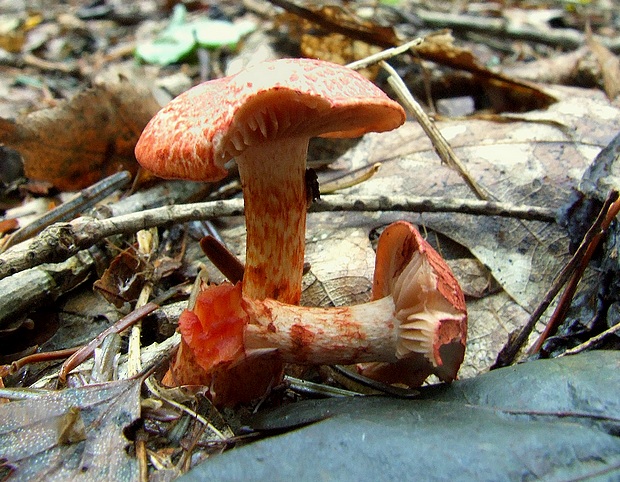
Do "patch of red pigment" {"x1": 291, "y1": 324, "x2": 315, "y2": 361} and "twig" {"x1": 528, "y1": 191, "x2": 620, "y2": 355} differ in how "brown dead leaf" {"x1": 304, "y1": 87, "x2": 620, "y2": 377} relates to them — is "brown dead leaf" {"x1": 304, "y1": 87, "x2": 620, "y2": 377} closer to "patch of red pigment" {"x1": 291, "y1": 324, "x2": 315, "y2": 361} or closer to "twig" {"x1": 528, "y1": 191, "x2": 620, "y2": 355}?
"twig" {"x1": 528, "y1": 191, "x2": 620, "y2": 355}

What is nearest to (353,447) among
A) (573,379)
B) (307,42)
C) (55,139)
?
(573,379)

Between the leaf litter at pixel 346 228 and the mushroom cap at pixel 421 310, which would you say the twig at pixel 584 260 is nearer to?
the leaf litter at pixel 346 228

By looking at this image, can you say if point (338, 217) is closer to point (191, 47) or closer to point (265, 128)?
point (265, 128)

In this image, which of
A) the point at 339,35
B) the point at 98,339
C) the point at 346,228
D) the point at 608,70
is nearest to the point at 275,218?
the point at 346,228

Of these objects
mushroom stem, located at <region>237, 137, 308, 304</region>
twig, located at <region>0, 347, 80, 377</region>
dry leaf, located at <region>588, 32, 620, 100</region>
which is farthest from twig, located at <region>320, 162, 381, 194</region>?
dry leaf, located at <region>588, 32, 620, 100</region>

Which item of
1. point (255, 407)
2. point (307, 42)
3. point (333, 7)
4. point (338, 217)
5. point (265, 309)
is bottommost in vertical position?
point (255, 407)

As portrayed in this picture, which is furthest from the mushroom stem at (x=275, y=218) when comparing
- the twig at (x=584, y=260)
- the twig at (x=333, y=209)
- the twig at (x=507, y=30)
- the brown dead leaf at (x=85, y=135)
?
the twig at (x=507, y=30)
